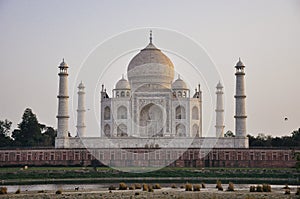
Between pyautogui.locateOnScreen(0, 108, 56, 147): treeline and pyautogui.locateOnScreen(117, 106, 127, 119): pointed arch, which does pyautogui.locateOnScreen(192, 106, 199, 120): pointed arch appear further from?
pyautogui.locateOnScreen(0, 108, 56, 147): treeline

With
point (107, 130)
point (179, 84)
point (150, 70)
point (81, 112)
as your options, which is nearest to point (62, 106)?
point (81, 112)

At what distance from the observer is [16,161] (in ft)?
155

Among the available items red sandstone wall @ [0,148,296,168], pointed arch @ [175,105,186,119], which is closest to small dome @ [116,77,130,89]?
pointed arch @ [175,105,186,119]

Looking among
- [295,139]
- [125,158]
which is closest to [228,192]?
[125,158]

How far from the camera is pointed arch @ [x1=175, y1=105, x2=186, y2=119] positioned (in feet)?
183

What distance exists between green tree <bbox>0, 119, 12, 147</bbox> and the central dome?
11644 mm

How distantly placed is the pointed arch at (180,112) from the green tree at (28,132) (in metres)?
12.1

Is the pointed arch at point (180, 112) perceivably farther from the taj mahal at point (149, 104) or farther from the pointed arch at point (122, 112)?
the pointed arch at point (122, 112)

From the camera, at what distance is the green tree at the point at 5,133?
183ft

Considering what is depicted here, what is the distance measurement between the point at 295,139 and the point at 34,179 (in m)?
→ 26.4

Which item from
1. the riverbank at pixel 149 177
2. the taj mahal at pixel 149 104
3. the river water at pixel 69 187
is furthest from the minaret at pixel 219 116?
the river water at pixel 69 187

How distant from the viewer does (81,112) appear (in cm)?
5600

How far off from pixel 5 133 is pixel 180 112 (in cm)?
1646

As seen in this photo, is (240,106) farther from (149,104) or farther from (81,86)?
(81,86)
